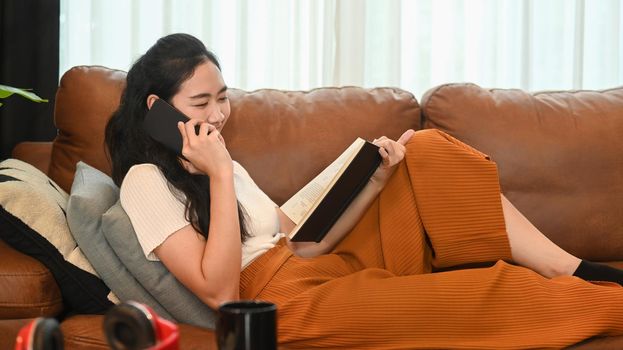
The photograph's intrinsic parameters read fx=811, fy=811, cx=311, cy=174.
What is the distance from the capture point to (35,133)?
2766mm

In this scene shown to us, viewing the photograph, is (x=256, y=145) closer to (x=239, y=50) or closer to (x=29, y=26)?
(x=239, y=50)

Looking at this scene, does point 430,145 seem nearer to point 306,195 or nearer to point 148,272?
point 306,195

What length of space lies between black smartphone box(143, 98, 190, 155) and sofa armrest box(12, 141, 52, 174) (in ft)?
2.19

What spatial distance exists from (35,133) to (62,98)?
2.18 feet

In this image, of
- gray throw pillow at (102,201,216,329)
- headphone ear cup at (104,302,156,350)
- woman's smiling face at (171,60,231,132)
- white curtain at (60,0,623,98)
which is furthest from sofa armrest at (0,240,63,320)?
white curtain at (60,0,623,98)

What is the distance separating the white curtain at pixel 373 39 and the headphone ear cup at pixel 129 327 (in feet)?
7.35

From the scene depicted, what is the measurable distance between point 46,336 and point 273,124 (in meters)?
1.56

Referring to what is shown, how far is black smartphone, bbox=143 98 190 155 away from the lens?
5.86ft

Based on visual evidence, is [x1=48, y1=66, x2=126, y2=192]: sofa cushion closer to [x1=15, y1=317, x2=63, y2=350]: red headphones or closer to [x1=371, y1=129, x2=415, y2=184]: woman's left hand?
[x1=371, y1=129, x2=415, y2=184]: woman's left hand

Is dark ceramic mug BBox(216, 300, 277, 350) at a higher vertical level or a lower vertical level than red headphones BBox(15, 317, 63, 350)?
lower

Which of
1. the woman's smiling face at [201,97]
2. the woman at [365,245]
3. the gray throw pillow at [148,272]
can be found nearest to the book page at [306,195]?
the woman at [365,245]

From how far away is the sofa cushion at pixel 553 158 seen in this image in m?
2.26

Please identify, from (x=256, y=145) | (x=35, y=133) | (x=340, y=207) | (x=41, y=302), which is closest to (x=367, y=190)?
(x=340, y=207)

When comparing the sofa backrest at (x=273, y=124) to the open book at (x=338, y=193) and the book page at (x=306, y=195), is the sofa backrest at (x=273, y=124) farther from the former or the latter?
the open book at (x=338, y=193)
